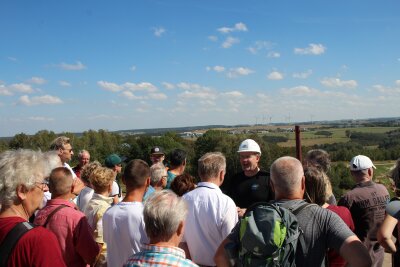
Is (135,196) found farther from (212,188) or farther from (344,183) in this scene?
(344,183)

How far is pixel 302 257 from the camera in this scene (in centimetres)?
234

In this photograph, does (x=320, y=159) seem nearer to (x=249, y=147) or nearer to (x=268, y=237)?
(x=249, y=147)

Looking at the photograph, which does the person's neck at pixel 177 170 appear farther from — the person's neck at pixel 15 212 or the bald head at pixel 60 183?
the person's neck at pixel 15 212

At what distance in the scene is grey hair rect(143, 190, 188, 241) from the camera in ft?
7.37

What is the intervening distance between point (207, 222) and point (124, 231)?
803 millimetres

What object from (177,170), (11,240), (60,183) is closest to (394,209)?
(11,240)

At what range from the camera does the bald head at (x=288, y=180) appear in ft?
8.18

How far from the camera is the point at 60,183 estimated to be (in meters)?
3.20

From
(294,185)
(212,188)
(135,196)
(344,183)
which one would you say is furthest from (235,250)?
(344,183)

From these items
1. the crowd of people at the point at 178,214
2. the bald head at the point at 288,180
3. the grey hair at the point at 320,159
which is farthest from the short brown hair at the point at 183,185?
the bald head at the point at 288,180

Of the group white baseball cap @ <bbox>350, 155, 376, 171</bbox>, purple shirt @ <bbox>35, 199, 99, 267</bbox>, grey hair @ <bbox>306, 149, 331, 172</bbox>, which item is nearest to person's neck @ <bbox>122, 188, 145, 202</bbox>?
purple shirt @ <bbox>35, 199, 99, 267</bbox>

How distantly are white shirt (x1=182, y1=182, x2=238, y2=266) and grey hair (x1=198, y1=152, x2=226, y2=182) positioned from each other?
161 mm

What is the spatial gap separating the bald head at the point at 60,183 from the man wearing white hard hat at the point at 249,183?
2.46 metres

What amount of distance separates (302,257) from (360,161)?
231 centimetres
